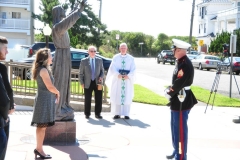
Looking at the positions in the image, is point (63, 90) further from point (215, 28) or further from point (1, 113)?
point (215, 28)

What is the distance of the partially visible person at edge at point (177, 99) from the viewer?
6.34 m

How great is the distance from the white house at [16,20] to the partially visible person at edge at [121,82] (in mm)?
35129

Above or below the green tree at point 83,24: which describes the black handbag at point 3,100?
below

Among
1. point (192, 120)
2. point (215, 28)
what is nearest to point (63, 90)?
point (192, 120)

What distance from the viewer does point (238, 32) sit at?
4228cm

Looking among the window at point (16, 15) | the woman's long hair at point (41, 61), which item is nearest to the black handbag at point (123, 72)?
the woman's long hair at point (41, 61)

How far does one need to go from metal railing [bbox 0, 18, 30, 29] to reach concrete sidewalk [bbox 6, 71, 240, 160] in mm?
35414

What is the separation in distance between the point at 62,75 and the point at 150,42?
7296 centimetres

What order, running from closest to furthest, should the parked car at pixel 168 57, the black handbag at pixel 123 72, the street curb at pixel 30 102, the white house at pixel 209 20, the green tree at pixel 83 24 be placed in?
the black handbag at pixel 123 72 → the street curb at pixel 30 102 → the green tree at pixel 83 24 → the parked car at pixel 168 57 → the white house at pixel 209 20

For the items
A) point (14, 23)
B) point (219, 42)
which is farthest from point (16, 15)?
point (219, 42)

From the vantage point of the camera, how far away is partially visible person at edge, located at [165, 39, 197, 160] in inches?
249

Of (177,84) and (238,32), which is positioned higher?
(238,32)

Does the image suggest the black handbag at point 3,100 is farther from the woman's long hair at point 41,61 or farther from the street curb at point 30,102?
the street curb at point 30,102

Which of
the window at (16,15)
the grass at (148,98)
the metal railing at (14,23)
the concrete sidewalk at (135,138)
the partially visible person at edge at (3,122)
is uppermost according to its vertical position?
the window at (16,15)
